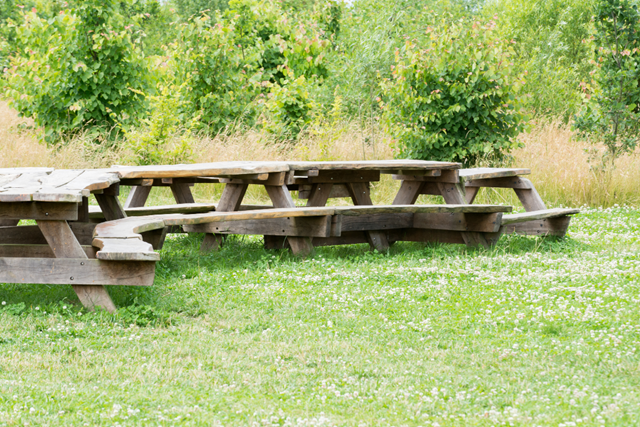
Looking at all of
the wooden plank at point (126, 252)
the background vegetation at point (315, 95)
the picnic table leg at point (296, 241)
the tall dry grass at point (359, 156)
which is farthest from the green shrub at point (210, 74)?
the wooden plank at point (126, 252)

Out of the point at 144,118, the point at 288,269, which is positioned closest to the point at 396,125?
the point at 144,118

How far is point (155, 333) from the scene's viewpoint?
412cm

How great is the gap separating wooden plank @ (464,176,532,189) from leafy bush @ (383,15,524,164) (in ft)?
7.95

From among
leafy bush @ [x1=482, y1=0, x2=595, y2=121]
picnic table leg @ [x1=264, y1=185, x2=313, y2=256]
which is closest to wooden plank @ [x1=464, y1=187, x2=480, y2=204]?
picnic table leg @ [x1=264, y1=185, x2=313, y2=256]

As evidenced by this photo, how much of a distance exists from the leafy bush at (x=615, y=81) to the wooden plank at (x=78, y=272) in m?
8.33

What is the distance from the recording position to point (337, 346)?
12.6 feet

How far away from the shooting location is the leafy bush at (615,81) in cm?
1070

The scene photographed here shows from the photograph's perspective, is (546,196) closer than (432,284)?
No

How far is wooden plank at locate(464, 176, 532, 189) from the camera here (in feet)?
26.1

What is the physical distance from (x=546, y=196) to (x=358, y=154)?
3.31m

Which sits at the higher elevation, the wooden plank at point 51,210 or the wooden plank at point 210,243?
the wooden plank at point 51,210

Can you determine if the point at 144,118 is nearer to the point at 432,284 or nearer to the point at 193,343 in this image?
the point at 432,284

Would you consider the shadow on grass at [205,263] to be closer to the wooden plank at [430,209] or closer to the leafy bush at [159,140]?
the wooden plank at [430,209]

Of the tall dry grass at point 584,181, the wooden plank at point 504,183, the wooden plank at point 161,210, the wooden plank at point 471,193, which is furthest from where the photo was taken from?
the tall dry grass at point 584,181
